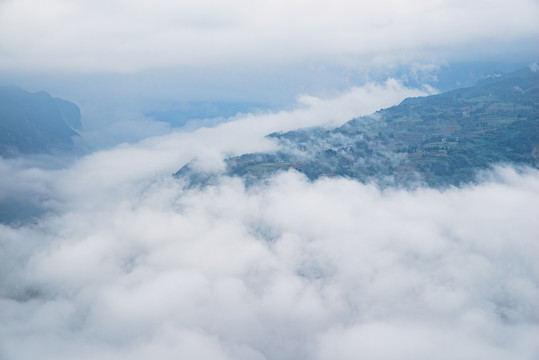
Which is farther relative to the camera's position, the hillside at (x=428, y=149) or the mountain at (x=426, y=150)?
the hillside at (x=428, y=149)

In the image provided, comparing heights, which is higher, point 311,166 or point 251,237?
point 311,166

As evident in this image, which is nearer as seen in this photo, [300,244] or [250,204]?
[300,244]

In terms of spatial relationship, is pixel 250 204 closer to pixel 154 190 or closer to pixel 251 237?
pixel 251 237

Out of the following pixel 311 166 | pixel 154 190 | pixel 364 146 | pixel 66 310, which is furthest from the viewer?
pixel 154 190

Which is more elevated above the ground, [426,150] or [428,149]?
[428,149]

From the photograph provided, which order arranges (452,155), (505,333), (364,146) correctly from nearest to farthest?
1. (505,333)
2. (452,155)
3. (364,146)

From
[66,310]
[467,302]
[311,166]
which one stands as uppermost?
[311,166]

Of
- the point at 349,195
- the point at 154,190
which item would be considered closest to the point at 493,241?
the point at 349,195

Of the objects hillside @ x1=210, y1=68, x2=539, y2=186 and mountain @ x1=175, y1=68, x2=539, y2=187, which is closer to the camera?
mountain @ x1=175, y1=68, x2=539, y2=187
